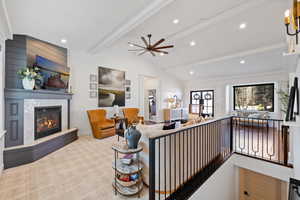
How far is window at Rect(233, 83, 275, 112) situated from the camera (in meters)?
6.82

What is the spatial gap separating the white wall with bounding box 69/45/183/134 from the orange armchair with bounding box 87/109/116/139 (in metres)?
0.46

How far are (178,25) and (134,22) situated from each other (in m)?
1.88

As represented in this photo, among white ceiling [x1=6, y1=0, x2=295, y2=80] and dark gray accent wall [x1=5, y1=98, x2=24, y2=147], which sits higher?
white ceiling [x1=6, y1=0, x2=295, y2=80]

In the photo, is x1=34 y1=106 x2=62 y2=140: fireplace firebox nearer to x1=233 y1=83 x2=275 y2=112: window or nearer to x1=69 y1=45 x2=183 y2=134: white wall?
x1=69 y1=45 x2=183 y2=134: white wall

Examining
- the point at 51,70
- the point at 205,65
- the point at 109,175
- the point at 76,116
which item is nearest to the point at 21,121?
the point at 51,70

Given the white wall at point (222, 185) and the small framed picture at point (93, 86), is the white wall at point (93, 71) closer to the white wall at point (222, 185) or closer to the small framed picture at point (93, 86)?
the small framed picture at point (93, 86)

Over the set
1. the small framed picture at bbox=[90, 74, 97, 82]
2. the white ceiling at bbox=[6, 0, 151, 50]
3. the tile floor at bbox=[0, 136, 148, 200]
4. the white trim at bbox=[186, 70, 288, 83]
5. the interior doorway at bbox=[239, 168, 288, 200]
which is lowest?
the interior doorway at bbox=[239, 168, 288, 200]

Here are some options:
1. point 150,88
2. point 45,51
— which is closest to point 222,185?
point 45,51

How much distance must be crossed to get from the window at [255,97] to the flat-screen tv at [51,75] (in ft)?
27.8

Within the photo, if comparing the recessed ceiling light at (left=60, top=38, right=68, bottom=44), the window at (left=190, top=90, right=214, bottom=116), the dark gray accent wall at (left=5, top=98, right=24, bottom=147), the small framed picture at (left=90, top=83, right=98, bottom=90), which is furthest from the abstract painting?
the window at (left=190, top=90, right=214, bottom=116)

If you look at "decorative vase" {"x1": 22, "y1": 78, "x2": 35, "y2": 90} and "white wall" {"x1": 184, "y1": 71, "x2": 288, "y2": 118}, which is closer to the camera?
"decorative vase" {"x1": 22, "y1": 78, "x2": 35, "y2": 90}

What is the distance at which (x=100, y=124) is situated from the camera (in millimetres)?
4867

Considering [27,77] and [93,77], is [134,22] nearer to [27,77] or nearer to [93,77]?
[27,77]

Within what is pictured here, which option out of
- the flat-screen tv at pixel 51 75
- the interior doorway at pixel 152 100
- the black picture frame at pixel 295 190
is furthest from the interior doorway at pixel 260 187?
the flat-screen tv at pixel 51 75
